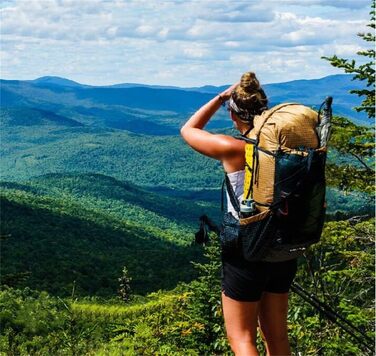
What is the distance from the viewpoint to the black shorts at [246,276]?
330 cm

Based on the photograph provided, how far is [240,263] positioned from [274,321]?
1.92 ft

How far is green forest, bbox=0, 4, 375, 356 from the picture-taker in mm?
5820

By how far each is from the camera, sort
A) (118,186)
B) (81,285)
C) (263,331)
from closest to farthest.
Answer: (263,331), (81,285), (118,186)

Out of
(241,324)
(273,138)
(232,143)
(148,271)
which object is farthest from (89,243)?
(273,138)

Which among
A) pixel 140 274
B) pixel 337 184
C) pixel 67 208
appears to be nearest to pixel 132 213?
pixel 67 208

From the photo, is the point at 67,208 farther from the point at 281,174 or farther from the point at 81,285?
the point at 281,174

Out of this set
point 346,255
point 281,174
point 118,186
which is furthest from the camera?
point 118,186

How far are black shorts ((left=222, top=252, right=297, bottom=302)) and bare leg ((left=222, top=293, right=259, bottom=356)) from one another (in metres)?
0.06

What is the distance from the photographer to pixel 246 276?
3.31 meters

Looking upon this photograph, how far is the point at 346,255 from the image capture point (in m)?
10.5

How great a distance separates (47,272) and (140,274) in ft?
35.4

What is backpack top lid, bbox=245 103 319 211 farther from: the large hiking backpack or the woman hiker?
the woman hiker

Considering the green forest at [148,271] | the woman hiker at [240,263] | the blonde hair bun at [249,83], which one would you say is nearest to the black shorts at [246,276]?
the woman hiker at [240,263]

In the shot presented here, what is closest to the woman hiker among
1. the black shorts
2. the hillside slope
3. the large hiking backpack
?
the black shorts
